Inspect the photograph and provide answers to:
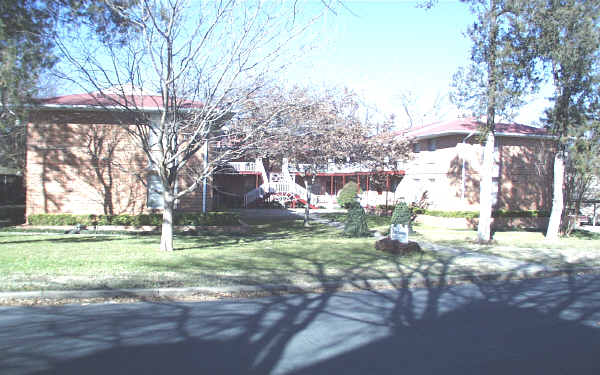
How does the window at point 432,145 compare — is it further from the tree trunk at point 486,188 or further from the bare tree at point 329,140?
the tree trunk at point 486,188

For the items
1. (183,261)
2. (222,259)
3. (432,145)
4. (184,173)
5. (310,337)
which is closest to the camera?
(310,337)

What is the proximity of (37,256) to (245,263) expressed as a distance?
16.0ft

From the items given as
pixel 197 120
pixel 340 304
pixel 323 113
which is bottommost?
pixel 340 304

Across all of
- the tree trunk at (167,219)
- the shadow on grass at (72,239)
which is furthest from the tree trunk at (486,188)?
the shadow on grass at (72,239)

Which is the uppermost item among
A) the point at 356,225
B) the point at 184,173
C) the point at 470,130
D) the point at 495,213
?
the point at 470,130

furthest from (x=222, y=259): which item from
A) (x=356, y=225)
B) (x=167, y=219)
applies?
(x=356, y=225)

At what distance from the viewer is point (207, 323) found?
630 cm

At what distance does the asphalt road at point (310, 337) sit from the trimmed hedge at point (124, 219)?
35.5 feet

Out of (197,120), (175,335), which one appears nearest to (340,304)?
(175,335)

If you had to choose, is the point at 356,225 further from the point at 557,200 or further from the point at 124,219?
the point at 124,219

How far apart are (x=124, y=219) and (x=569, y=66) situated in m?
17.4

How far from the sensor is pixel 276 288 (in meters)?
8.43

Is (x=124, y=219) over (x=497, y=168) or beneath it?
beneath

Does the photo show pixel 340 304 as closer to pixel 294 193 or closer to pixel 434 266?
pixel 434 266
